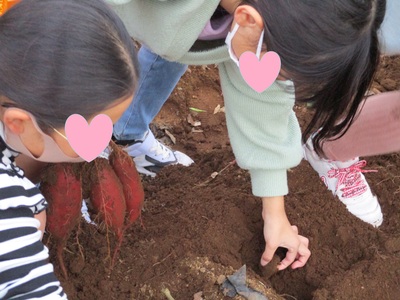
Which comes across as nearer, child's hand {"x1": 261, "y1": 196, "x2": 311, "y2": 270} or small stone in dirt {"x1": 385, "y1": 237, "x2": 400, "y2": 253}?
child's hand {"x1": 261, "y1": 196, "x2": 311, "y2": 270}

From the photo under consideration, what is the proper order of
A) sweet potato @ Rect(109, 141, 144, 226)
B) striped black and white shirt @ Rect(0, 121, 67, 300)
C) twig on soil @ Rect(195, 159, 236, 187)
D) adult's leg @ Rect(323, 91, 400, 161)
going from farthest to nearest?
twig on soil @ Rect(195, 159, 236, 187) → adult's leg @ Rect(323, 91, 400, 161) → sweet potato @ Rect(109, 141, 144, 226) → striped black and white shirt @ Rect(0, 121, 67, 300)

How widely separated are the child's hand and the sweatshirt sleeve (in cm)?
5

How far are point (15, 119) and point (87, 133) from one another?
0.15 m

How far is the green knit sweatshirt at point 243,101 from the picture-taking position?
5.54 feet

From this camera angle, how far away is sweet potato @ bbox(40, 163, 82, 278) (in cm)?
162

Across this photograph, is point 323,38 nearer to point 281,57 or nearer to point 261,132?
point 281,57

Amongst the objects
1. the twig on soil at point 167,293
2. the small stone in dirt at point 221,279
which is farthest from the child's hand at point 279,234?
the twig on soil at point 167,293

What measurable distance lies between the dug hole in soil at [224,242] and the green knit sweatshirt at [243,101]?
24 cm

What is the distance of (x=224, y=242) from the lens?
1.98m

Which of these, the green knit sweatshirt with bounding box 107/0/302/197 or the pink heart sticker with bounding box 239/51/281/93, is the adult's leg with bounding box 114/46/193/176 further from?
the pink heart sticker with bounding box 239/51/281/93

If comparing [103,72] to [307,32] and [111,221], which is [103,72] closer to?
[307,32]

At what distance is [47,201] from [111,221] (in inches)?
7.7

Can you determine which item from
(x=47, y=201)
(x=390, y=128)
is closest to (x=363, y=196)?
(x=390, y=128)

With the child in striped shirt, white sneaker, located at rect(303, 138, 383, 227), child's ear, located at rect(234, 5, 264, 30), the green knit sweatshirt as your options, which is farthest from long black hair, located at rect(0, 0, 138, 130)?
white sneaker, located at rect(303, 138, 383, 227)
